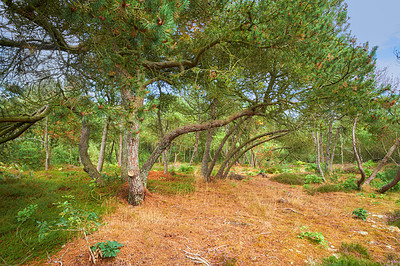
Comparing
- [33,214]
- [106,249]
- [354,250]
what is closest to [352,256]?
[354,250]

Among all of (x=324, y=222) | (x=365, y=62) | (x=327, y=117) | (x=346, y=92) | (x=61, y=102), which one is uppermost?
(x=365, y=62)

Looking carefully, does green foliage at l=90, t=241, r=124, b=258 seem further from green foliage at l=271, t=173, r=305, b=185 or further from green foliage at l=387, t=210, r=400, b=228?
green foliage at l=271, t=173, r=305, b=185

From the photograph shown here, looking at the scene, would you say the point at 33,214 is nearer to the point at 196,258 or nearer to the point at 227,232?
the point at 196,258

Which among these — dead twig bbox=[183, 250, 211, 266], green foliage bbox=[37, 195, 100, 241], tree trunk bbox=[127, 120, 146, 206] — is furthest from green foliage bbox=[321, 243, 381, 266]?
tree trunk bbox=[127, 120, 146, 206]

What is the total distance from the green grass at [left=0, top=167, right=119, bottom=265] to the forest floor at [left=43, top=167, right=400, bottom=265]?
12.9 inches

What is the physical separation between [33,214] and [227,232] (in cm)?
401

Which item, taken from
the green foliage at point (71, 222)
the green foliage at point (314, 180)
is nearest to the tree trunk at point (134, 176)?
the green foliage at point (71, 222)

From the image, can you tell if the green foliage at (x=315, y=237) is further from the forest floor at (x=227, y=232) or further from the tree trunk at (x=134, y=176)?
the tree trunk at (x=134, y=176)

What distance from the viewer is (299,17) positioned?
12.7ft

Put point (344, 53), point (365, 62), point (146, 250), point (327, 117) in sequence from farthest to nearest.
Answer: point (327, 117) < point (344, 53) < point (365, 62) < point (146, 250)

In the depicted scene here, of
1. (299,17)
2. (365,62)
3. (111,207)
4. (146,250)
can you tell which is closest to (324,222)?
(365,62)

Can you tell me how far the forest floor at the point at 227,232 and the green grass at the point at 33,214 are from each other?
1.08 ft

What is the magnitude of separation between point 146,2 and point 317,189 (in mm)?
9623

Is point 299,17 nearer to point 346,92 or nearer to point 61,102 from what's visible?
point 346,92
